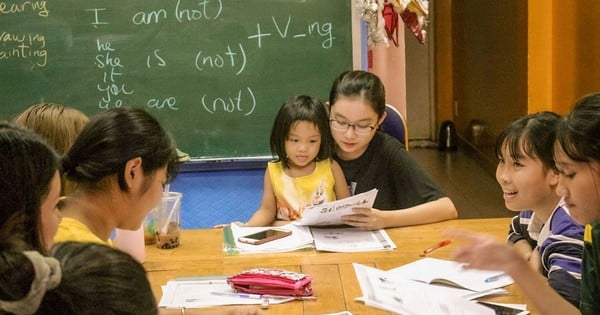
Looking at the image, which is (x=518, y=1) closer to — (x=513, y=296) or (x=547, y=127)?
(x=547, y=127)

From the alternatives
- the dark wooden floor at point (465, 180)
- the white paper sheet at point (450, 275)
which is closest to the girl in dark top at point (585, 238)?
the white paper sheet at point (450, 275)

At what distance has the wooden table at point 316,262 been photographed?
1.83 m

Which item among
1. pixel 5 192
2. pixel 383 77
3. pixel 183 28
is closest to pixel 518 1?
pixel 383 77

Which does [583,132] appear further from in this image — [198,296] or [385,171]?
[385,171]

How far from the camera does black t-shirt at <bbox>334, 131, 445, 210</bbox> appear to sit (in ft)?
9.05

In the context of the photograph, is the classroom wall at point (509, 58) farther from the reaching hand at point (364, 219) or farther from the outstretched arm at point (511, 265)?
the outstretched arm at point (511, 265)

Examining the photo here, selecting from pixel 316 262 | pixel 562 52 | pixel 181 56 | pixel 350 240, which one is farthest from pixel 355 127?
pixel 562 52

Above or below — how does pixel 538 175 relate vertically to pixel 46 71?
below

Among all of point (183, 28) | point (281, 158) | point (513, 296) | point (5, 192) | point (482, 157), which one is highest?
point (183, 28)

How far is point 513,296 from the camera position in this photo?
1847mm

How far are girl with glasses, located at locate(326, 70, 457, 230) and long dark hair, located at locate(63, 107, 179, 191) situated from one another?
3.38ft

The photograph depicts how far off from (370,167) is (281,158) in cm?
30

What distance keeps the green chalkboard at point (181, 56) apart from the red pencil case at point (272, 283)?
1702mm

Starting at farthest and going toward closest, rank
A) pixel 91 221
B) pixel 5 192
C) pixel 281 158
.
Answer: pixel 281 158 < pixel 91 221 < pixel 5 192
